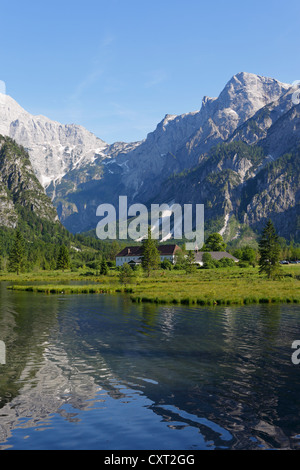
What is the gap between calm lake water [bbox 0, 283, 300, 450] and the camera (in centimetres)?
1517

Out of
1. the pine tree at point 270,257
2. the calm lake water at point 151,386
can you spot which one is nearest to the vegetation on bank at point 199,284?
the pine tree at point 270,257

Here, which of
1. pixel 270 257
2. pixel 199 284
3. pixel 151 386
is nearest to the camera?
pixel 151 386

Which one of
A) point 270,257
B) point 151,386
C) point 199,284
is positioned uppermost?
point 270,257

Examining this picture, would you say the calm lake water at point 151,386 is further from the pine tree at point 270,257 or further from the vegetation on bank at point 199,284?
the pine tree at point 270,257

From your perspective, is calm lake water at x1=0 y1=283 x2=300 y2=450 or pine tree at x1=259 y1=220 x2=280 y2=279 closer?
calm lake water at x1=0 y1=283 x2=300 y2=450

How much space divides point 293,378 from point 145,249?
112 meters

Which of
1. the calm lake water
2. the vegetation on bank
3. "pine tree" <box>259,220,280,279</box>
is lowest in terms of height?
the calm lake water

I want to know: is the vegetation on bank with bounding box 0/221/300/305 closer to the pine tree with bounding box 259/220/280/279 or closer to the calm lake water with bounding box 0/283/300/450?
the pine tree with bounding box 259/220/280/279

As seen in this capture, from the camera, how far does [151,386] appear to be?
69.6ft

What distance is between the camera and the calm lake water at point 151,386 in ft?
49.8

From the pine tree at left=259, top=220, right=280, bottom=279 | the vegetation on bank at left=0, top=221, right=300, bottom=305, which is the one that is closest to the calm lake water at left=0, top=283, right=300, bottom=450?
the vegetation on bank at left=0, top=221, right=300, bottom=305

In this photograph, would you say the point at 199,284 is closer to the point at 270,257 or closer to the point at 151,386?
the point at 270,257

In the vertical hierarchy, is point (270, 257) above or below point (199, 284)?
above

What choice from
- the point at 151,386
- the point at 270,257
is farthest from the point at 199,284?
the point at 151,386
